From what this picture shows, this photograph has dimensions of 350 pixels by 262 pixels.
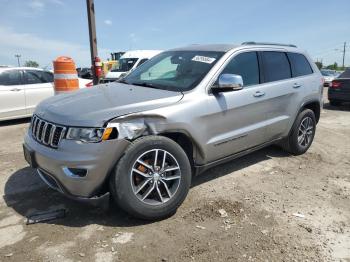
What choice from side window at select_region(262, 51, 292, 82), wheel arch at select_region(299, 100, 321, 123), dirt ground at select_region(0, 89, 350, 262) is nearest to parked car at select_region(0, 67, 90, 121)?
dirt ground at select_region(0, 89, 350, 262)

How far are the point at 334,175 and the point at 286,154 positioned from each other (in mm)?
997

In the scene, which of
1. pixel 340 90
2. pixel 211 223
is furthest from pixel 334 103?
pixel 211 223

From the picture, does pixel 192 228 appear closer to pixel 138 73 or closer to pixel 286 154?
pixel 138 73

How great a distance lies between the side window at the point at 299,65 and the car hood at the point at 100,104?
2472mm

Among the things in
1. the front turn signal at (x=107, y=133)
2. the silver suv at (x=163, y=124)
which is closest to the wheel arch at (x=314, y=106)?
the silver suv at (x=163, y=124)

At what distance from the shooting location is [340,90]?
11.9 m

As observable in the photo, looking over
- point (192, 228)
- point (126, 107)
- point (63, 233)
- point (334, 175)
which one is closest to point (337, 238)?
point (192, 228)

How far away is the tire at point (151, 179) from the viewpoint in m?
3.15

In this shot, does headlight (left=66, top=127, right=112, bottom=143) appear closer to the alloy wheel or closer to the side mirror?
the alloy wheel

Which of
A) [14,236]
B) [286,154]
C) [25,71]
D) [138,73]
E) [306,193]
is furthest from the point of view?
[25,71]

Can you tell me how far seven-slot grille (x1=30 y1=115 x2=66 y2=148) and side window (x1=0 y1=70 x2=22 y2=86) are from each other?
547cm

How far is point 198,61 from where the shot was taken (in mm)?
4211

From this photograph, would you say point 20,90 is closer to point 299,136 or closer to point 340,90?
point 299,136

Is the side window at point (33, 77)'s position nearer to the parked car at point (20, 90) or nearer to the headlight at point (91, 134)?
the parked car at point (20, 90)
